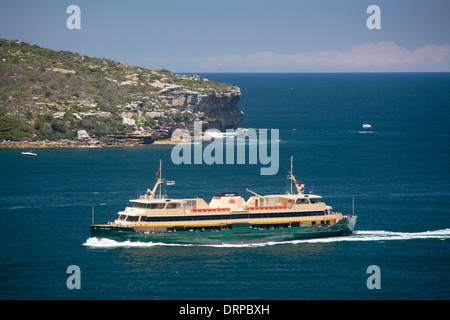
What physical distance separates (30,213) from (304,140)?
9338 centimetres

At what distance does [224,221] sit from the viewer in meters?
93.2

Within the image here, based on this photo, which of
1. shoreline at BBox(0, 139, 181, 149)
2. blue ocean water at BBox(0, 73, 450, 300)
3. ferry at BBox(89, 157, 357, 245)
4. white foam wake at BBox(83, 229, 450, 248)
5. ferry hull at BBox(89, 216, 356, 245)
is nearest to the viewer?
blue ocean water at BBox(0, 73, 450, 300)

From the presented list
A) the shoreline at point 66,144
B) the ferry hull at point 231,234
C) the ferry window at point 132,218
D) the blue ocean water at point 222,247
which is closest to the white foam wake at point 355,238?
the blue ocean water at point 222,247

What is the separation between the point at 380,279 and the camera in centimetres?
7975

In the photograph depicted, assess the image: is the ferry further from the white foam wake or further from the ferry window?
the white foam wake

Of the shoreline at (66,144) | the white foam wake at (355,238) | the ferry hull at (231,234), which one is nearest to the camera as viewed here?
the white foam wake at (355,238)

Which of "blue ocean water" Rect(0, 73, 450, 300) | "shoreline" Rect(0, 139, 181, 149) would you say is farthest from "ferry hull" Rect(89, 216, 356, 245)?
"shoreline" Rect(0, 139, 181, 149)

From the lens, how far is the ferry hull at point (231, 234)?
90.9m

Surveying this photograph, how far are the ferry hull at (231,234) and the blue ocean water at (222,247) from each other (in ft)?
3.21

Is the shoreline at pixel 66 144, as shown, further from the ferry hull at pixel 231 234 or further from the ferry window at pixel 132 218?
the ferry hull at pixel 231 234

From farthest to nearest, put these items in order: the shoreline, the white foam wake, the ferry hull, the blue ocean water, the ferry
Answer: the shoreline, the ferry, the ferry hull, the white foam wake, the blue ocean water

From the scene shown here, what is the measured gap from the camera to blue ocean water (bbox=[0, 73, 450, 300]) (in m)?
76.9

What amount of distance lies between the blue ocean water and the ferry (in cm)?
131
